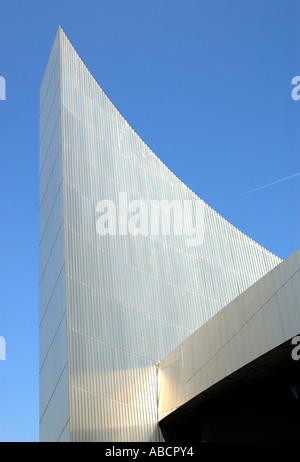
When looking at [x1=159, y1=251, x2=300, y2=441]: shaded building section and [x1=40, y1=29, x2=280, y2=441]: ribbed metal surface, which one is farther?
[x1=40, y1=29, x2=280, y2=441]: ribbed metal surface

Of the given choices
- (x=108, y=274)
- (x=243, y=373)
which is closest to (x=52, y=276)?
(x=108, y=274)

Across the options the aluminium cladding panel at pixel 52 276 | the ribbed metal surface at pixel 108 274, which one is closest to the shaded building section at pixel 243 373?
the ribbed metal surface at pixel 108 274

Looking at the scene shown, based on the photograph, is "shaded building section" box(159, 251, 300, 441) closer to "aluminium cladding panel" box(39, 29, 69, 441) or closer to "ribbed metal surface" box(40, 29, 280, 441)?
"ribbed metal surface" box(40, 29, 280, 441)

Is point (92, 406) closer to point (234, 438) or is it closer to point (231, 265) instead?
point (234, 438)

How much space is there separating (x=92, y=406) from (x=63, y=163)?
10.2 metres

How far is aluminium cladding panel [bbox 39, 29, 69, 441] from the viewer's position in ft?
73.2

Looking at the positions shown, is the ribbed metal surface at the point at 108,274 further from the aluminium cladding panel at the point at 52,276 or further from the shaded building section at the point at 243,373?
the shaded building section at the point at 243,373

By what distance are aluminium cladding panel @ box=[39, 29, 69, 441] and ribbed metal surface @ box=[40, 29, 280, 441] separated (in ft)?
0.33

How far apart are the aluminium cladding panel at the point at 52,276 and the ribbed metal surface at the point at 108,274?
102 millimetres

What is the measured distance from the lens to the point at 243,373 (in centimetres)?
2095

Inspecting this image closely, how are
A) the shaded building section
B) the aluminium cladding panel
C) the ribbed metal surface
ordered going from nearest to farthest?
the shaded building section, the aluminium cladding panel, the ribbed metal surface

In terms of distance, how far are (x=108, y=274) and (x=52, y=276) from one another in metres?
2.30

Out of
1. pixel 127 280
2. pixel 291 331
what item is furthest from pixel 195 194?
pixel 291 331

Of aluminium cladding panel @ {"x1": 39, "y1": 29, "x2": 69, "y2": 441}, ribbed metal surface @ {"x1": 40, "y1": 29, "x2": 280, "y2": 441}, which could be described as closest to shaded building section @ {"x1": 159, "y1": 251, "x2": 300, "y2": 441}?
ribbed metal surface @ {"x1": 40, "y1": 29, "x2": 280, "y2": 441}
